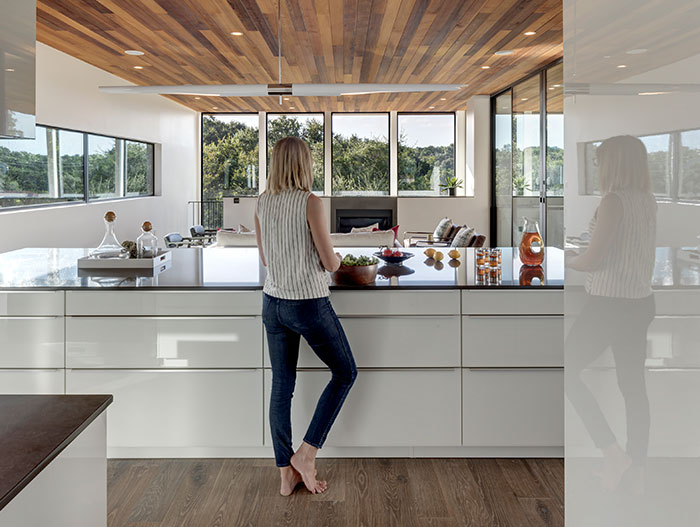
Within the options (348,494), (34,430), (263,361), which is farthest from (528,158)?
(34,430)

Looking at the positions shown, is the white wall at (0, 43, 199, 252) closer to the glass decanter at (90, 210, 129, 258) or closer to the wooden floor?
the glass decanter at (90, 210, 129, 258)

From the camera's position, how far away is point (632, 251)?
1.98 ft

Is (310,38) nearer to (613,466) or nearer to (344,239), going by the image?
(344,239)

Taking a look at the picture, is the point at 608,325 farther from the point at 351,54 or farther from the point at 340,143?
the point at 340,143

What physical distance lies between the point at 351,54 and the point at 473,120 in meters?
4.64

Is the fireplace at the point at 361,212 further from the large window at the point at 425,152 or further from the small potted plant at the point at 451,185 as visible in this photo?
the small potted plant at the point at 451,185

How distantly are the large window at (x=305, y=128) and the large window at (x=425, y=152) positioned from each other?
60.8 inches

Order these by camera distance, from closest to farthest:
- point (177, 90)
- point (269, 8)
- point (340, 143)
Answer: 1. point (177, 90)
2. point (269, 8)
3. point (340, 143)

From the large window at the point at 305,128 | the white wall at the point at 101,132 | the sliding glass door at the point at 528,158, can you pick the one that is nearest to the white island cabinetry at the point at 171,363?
the white wall at the point at 101,132

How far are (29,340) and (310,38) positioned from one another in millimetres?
4246

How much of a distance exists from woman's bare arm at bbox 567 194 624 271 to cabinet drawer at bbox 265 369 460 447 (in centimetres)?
243

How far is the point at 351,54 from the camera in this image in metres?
6.99

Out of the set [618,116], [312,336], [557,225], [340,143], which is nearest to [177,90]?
[312,336]

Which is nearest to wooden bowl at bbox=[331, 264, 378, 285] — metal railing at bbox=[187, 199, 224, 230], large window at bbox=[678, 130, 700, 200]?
Answer: large window at bbox=[678, 130, 700, 200]
